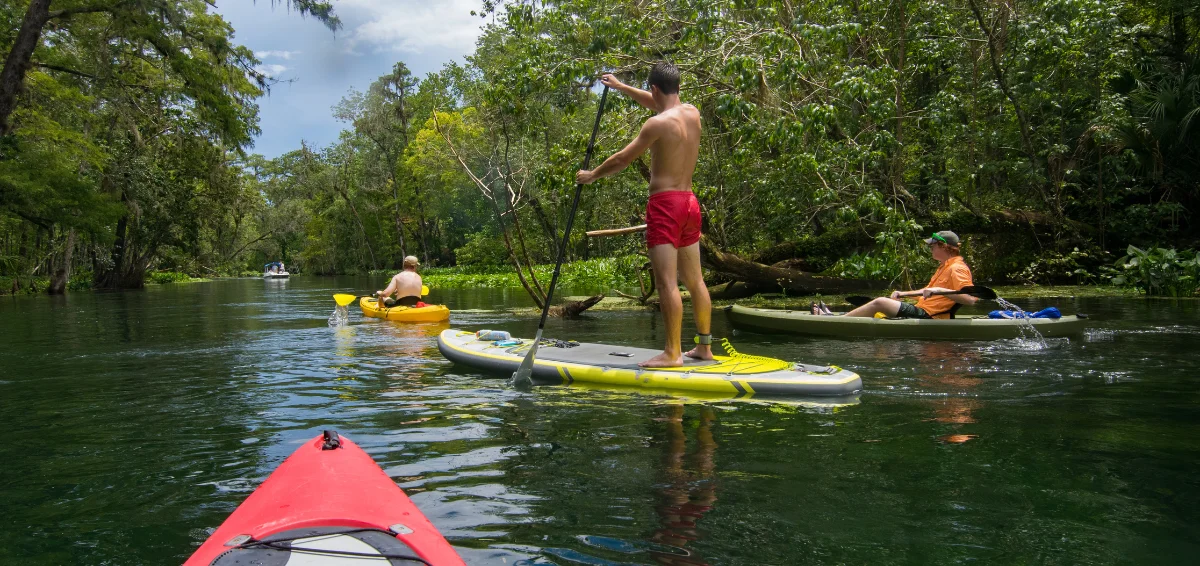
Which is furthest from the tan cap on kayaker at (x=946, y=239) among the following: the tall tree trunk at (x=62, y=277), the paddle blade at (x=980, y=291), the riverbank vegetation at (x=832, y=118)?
the tall tree trunk at (x=62, y=277)

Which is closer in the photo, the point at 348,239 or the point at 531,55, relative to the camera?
the point at 531,55

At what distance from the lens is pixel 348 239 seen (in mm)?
60219

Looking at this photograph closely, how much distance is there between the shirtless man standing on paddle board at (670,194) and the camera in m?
5.07

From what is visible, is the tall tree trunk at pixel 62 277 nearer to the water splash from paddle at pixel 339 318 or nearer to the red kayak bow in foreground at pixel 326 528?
the water splash from paddle at pixel 339 318

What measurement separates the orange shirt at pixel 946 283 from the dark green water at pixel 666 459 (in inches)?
38.6

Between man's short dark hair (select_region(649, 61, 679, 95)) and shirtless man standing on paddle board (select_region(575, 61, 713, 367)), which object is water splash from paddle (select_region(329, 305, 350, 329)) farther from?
man's short dark hair (select_region(649, 61, 679, 95))

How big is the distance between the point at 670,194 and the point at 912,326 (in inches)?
157

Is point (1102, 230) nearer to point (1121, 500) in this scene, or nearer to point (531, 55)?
point (531, 55)

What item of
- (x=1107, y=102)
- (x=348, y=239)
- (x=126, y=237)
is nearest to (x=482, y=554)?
(x=1107, y=102)

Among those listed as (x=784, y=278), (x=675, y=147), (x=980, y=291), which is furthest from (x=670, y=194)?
(x=784, y=278)

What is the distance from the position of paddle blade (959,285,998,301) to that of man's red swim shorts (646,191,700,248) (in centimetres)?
363

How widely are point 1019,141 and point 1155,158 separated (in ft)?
8.33

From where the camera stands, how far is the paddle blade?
721 centimetres

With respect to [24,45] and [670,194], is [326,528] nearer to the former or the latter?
[670,194]
